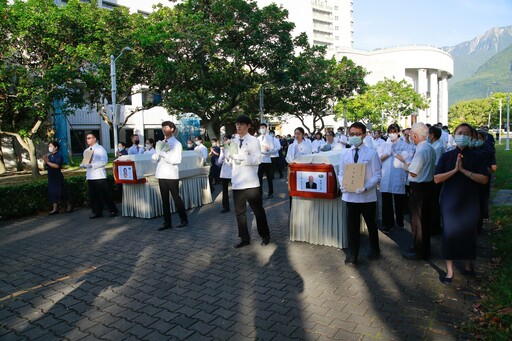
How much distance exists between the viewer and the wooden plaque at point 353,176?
17.5 feet

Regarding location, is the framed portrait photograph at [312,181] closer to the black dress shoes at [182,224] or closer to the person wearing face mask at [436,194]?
the person wearing face mask at [436,194]

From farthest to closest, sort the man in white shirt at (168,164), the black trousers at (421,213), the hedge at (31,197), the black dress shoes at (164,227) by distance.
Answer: the hedge at (31,197) < the black dress shoes at (164,227) < the man in white shirt at (168,164) < the black trousers at (421,213)

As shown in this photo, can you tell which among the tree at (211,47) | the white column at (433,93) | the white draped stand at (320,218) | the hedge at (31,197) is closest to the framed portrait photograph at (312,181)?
the white draped stand at (320,218)

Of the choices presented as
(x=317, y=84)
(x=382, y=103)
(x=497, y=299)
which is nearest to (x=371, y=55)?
(x=382, y=103)

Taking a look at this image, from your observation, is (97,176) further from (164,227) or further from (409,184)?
(409,184)

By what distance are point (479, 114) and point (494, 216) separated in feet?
326

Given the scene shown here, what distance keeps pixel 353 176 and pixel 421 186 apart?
1.03 m

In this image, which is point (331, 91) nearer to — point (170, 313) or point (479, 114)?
point (170, 313)

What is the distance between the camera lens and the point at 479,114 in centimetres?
9381

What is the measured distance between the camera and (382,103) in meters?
52.4

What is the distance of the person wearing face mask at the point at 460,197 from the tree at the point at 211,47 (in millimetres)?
15267

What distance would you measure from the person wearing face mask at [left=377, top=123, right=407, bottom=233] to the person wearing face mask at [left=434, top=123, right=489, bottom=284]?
236cm

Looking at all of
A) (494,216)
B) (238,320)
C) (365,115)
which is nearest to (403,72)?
(365,115)

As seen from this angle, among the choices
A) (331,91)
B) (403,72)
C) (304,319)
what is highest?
(403,72)
